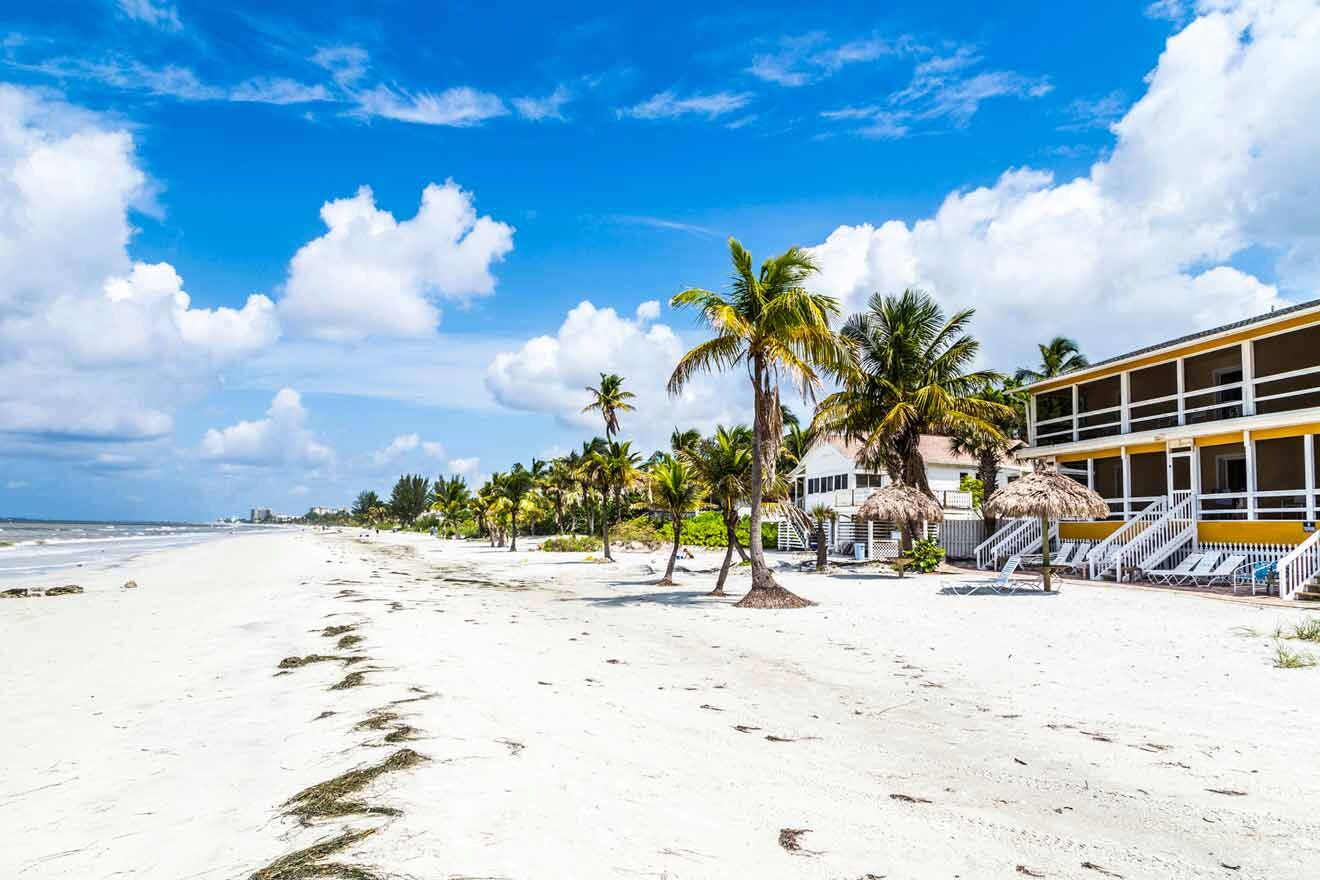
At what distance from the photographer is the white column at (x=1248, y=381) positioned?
20.2m

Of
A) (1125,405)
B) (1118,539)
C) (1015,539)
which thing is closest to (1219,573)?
(1118,539)

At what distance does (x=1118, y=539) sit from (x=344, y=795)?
23389 millimetres

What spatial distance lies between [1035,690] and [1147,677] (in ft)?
5.38

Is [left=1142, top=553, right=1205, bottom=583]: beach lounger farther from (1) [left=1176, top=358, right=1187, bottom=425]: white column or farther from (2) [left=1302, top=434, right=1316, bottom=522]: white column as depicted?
(1) [left=1176, top=358, right=1187, bottom=425]: white column

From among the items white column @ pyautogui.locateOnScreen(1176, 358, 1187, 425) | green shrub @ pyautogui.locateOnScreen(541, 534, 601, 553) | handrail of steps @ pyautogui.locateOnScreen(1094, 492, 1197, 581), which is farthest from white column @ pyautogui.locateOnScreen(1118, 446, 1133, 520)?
green shrub @ pyautogui.locateOnScreen(541, 534, 601, 553)

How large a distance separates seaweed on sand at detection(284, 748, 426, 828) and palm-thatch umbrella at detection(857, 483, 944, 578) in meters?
19.4

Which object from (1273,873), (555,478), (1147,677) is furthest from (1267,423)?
(555,478)

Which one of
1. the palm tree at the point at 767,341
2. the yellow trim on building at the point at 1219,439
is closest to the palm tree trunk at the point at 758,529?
the palm tree at the point at 767,341

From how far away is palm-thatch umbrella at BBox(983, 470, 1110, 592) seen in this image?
1862cm

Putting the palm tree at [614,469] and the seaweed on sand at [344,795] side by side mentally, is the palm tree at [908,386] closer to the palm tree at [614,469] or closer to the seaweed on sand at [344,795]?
the palm tree at [614,469]

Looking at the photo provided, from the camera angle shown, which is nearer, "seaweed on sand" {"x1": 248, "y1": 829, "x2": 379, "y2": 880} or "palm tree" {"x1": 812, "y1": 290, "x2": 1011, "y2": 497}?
"seaweed on sand" {"x1": 248, "y1": 829, "x2": 379, "y2": 880}

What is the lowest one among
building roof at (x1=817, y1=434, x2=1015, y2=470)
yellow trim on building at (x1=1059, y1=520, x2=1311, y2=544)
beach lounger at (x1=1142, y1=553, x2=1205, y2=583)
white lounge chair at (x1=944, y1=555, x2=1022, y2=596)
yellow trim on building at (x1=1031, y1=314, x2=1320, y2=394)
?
white lounge chair at (x1=944, y1=555, x2=1022, y2=596)

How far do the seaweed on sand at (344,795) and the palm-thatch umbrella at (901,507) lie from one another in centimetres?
1936

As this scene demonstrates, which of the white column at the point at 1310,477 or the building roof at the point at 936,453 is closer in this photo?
the white column at the point at 1310,477
